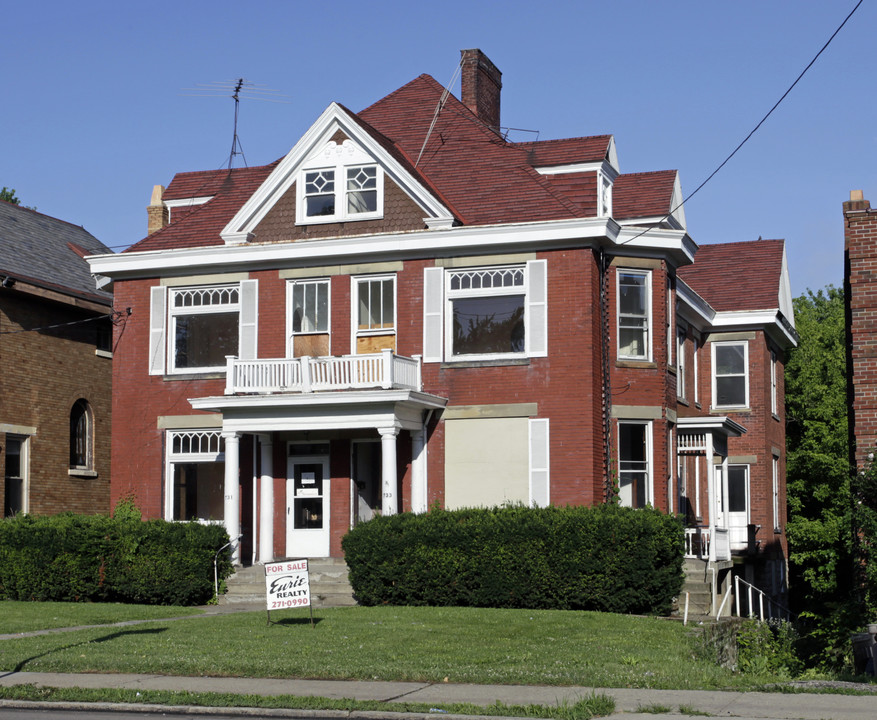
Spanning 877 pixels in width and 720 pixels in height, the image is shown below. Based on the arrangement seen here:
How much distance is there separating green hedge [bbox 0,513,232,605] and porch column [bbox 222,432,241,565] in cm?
223

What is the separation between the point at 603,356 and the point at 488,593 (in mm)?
6807

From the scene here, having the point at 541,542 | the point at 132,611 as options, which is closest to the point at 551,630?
the point at 541,542

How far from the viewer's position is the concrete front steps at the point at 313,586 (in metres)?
23.3

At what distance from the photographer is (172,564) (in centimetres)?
2266

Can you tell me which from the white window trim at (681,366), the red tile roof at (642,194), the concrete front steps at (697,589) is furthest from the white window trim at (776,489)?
the concrete front steps at (697,589)

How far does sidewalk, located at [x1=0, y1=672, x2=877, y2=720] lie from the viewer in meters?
11.0

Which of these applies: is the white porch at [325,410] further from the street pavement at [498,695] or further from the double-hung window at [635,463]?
the street pavement at [498,695]

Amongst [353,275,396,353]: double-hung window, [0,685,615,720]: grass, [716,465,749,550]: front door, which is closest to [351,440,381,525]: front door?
[353,275,396,353]: double-hung window

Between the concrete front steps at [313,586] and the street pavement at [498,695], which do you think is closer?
the street pavement at [498,695]

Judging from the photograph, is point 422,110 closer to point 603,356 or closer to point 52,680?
point 603,356

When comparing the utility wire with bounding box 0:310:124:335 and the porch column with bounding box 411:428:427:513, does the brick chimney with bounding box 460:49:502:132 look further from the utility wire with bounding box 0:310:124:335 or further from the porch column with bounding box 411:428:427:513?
the utility wire with bounding box 0:310:124:335

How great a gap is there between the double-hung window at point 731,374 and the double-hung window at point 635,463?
10.2 meters

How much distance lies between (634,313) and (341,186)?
7.17 metres

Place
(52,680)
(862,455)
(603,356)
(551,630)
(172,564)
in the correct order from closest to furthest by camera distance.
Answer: (52,680)
(551,630)
(862,455)
(172,564)
(603,356)
